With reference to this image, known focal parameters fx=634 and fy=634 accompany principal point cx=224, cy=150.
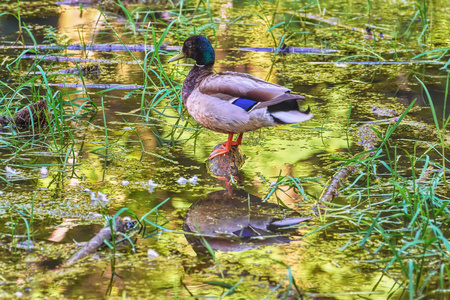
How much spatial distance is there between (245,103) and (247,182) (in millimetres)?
486

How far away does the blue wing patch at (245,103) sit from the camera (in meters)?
3.89

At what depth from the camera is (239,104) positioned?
155 inches

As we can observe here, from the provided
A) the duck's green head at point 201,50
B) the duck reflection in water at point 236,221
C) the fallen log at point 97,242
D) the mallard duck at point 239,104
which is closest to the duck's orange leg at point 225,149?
the mallard duck at point 239,104

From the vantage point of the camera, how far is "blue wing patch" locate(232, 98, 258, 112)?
389cm

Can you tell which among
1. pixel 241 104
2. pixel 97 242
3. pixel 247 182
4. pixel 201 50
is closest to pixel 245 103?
pixel 241 104

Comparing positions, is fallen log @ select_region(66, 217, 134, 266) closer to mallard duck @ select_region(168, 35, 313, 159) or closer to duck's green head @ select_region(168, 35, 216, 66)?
mallard duck @ select_region(168, 35, 313, 159)

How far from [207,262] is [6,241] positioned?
1002 mm

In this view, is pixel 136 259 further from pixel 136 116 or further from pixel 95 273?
pixel 136 116

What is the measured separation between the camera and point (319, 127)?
4750mm

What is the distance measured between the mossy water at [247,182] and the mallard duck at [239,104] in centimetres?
31

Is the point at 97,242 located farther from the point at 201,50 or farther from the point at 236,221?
the point at 201,50

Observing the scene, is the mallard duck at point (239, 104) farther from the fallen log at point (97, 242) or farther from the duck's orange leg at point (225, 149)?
the fallen log at point (97, 242)

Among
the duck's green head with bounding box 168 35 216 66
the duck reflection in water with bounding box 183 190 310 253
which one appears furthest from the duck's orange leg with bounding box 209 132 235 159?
the duck's green head with bounding box 168 35 216 66

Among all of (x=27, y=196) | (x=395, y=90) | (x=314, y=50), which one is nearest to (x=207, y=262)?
(x=27, y=196)
